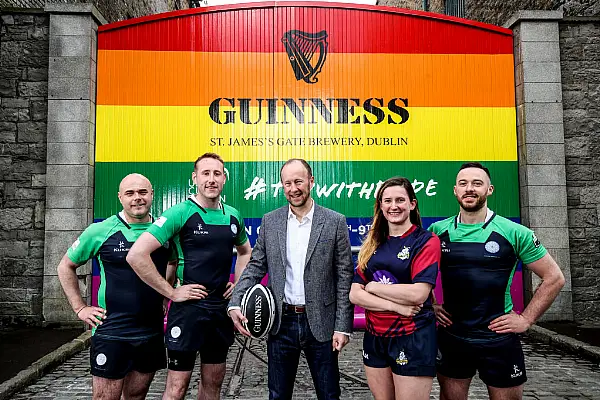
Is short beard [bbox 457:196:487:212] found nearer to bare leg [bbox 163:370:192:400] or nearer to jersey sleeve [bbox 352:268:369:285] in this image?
jersey sleeve [bbox 352:268:369:285]

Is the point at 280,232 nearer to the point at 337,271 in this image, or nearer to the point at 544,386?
the point at 337,271

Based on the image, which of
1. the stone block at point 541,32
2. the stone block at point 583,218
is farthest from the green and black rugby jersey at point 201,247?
the stone block at point 541,32

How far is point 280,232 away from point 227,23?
218 inches

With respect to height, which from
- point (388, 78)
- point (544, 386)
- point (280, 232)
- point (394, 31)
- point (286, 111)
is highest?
point (394, 31)

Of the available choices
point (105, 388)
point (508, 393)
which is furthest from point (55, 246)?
point (508, 393)

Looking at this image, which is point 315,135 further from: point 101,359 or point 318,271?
point 101,359

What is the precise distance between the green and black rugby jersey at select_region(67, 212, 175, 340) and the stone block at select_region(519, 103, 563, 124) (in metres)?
6.20

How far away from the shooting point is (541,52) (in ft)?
24.8

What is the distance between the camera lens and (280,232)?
10.3 feet

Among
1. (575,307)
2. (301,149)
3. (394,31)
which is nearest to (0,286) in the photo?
(301,149)

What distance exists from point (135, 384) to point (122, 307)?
527mm

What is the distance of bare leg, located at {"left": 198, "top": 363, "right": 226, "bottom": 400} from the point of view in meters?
3.40

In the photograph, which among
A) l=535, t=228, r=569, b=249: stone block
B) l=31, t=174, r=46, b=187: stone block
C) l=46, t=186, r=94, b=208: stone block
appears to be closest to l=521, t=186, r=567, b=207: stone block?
l=535, t=228, r=569, b=249: stone block

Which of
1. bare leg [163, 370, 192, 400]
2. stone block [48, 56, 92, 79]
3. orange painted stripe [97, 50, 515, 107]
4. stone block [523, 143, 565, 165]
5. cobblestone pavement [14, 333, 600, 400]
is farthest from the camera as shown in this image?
orange painted stripe [97, 50, 515, 107]
